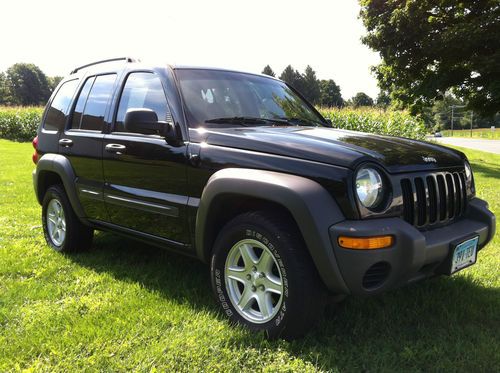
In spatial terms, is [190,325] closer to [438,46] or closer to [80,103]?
[80,103]

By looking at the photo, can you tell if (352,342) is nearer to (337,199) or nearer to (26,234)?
(337,199)

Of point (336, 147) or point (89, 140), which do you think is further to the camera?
point (89, 140)

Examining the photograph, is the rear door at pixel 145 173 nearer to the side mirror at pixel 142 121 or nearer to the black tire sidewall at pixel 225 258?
the side mirror at pixel 142 121

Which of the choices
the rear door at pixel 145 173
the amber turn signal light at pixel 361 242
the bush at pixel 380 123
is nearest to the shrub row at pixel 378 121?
the bush at pixel 380 123

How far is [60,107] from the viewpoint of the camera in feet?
15.1

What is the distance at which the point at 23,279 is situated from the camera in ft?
12.4

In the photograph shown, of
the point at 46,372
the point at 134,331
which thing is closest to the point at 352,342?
the point at 134,331

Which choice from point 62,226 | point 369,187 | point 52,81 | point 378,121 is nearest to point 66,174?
point 62,226

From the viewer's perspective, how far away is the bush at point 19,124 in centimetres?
2638

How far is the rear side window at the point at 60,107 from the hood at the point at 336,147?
203cm

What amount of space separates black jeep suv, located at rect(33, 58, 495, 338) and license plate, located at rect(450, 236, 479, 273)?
1 cm

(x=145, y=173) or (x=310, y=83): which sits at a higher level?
(x=310, y=83)

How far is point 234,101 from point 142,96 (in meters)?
0.76

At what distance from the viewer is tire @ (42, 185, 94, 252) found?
4.35 m
